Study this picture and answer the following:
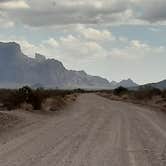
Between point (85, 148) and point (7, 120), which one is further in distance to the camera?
point (7, 120)

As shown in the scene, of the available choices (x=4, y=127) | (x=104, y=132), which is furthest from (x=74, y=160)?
(x=4, y=127)

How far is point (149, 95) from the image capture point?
75.4 metres

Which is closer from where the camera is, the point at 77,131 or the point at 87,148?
the point at 87,148

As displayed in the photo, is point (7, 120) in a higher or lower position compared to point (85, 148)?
higher

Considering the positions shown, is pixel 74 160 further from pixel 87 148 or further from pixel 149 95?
pixel 149 95

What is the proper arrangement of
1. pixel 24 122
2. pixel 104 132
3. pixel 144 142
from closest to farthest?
pixel 144 142
pixel 104 132
pixel 24 122

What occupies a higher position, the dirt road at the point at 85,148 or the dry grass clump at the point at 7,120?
the dry grass clump at the point at 7,120

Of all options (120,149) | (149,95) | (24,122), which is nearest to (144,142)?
(120,149)

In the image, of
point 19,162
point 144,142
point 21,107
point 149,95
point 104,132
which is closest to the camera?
point 19,162

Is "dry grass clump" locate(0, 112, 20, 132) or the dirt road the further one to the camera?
"dry grass clump" locate(0, 112, 20, 132)

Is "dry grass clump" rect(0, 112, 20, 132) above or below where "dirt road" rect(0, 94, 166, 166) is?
above

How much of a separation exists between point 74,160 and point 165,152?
3.54 metres

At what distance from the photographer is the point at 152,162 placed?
13188mm

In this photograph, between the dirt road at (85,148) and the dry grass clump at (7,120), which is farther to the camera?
the dry grass clump at (7,120)
